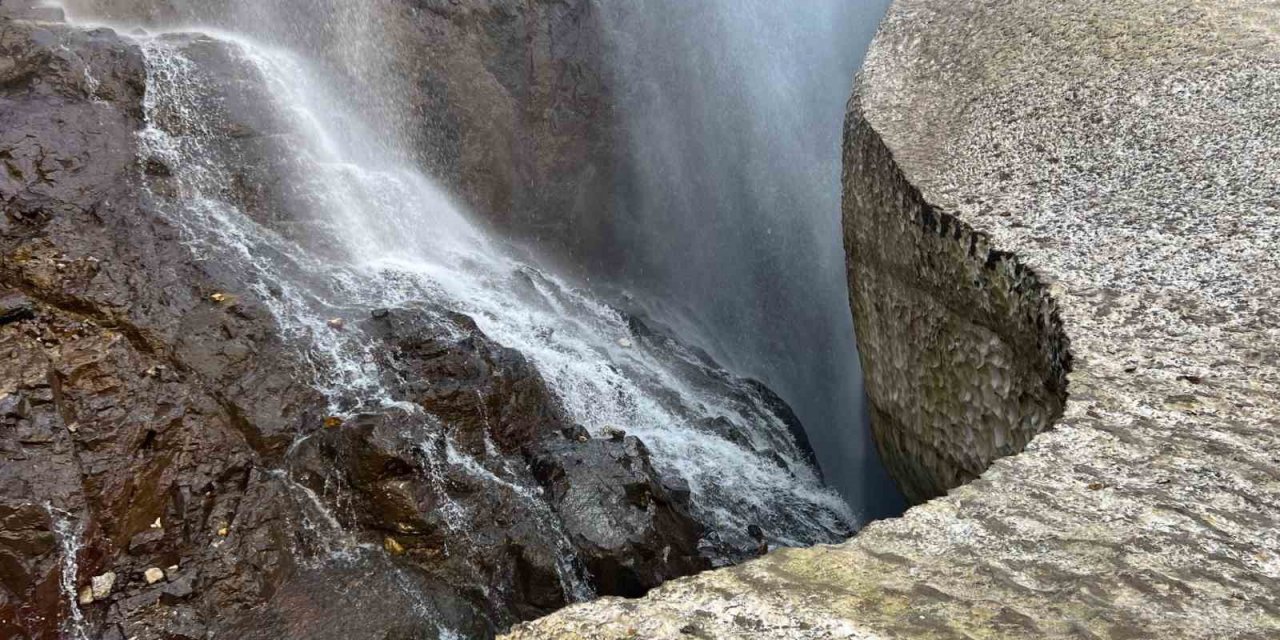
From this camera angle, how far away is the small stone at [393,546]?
597cm

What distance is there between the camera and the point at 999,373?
5016 millimetres

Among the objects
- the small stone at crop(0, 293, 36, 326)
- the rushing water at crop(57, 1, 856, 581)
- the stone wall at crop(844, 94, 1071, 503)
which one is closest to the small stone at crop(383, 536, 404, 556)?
the rushing water at crop(57, 1, 856, 581)

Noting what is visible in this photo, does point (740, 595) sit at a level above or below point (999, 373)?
below

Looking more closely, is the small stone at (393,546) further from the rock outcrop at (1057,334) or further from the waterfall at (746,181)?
the waterfall at (746,181)

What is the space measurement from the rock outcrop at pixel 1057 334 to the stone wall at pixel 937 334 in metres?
0.02

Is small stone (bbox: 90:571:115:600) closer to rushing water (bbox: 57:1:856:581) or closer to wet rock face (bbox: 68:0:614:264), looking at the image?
rushing water (bbox: 57:1:856:581)

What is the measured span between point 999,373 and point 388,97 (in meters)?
10.1

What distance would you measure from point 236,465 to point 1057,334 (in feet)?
17.5

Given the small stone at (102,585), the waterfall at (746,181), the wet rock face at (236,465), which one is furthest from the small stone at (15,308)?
the waterfall at (746,181)

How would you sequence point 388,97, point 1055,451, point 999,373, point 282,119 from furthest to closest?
1. point 388,97
2. point 282,119
3. point 999,373
4. point 1055,451

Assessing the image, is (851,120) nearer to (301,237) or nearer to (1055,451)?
(1055,451)

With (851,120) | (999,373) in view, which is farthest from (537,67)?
(999,373)

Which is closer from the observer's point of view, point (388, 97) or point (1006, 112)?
point (1006, 112)

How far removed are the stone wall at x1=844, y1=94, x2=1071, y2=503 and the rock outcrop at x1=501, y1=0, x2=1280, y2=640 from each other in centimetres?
2
